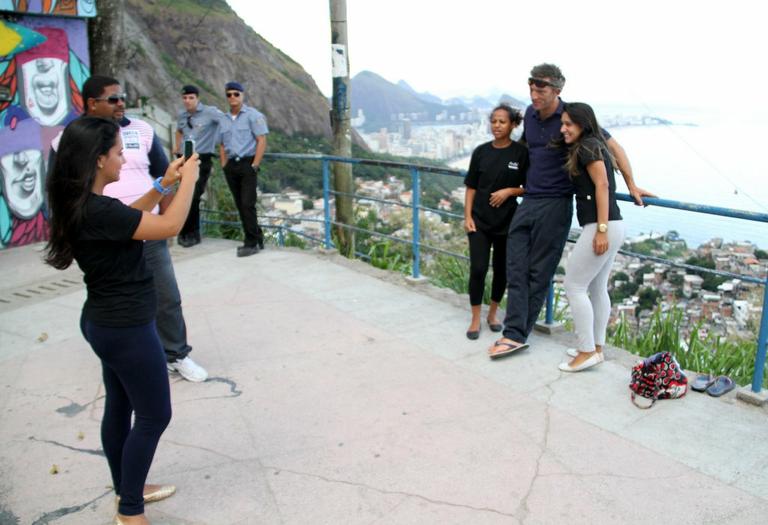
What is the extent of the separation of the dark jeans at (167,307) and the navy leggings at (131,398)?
1445mm

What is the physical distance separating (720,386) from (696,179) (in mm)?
2394

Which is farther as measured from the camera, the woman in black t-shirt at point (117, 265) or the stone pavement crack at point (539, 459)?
the stone pavement crack at point (539, 459)

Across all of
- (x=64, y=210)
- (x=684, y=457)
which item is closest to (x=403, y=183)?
(x=684, y=457)

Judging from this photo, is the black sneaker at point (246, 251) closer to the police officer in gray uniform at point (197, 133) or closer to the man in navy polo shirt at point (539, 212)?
the police officer in gray uniform at point (197, 133)

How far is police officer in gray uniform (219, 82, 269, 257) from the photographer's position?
24.0 feet

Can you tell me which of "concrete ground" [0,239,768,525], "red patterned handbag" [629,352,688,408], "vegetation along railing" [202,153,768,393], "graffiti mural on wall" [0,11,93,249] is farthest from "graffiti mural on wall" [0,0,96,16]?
"red patterned handbag" [629,352,688,408]

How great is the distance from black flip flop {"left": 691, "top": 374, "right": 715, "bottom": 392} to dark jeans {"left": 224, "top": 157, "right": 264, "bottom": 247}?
4.80 meters

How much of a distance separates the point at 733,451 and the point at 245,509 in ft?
7.56

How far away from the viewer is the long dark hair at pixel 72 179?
8.23ft

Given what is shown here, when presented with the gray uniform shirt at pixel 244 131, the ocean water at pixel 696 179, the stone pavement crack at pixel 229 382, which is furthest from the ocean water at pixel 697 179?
the gray uniform shirt at pixel 244 131

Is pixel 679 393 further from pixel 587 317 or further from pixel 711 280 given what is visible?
pixel 711 280

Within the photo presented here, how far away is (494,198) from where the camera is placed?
4.73 m

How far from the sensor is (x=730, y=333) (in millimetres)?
5004

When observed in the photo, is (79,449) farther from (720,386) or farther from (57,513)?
(720,386)
